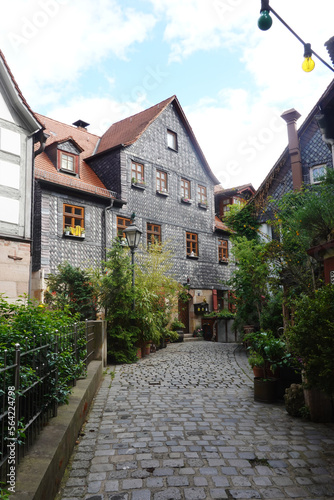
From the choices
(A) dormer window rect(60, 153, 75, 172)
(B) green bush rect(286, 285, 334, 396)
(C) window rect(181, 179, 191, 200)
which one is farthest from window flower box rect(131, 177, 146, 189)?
(B) green bush rect(286, 285, 334, 396)

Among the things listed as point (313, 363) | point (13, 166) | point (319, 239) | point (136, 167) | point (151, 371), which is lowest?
point (151, 371)

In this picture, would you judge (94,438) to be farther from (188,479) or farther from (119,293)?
(119,293)

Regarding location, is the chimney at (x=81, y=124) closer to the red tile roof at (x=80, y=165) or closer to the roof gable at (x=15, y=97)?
the red tile roof at (x=80, y=165)

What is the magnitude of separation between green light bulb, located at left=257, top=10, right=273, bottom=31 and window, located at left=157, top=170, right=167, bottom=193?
51.7 ft

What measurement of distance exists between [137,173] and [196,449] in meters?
16.3

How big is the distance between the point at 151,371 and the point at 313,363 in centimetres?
614

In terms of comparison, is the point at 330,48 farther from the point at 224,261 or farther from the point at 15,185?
the point at 224,261

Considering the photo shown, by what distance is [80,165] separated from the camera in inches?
749

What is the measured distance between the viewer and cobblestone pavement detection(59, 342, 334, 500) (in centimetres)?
346

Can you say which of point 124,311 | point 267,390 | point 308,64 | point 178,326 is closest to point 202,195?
point 178,326

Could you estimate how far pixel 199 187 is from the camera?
918 inches

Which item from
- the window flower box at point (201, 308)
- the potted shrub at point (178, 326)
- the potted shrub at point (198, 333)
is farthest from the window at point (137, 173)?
the potted shrub at point (198, 333)

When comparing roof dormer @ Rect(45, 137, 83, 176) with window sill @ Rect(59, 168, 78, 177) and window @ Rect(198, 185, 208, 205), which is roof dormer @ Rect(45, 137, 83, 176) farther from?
window @ Rect(198, 185, 208, 205)

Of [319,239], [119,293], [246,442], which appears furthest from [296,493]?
[119,293]
